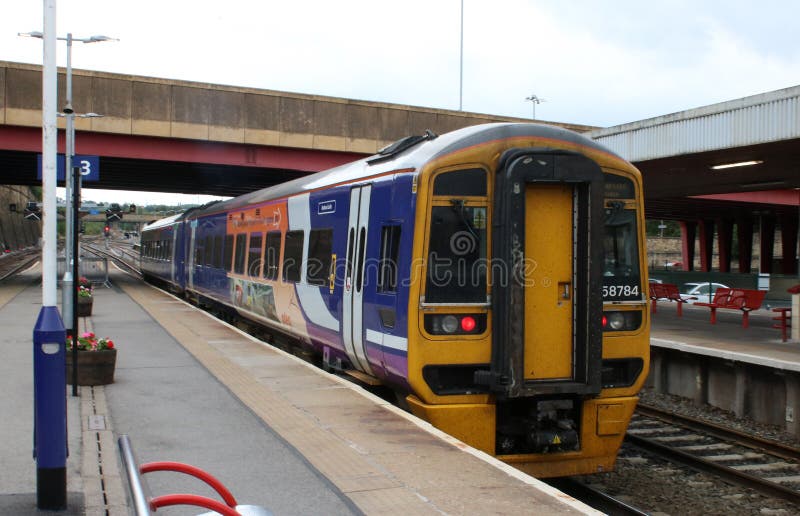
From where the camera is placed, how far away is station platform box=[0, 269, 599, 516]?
18.0 ft

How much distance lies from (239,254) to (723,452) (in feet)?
32.1

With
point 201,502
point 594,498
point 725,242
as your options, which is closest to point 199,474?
point 201,502

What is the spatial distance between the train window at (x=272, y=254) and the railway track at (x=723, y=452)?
237 inches

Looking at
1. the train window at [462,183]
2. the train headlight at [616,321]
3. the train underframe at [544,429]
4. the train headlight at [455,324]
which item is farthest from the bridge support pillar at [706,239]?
the train headlight at [455,324]

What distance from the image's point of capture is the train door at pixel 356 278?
339 inches

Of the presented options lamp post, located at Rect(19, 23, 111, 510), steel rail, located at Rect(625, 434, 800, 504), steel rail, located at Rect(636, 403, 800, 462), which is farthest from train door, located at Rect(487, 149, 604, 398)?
steel rail, located at Rect(636, 403, 800, 462)

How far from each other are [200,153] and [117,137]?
287 cm

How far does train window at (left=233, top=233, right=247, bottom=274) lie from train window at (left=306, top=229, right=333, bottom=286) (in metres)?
4.98

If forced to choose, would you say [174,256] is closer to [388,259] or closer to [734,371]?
[734,371]

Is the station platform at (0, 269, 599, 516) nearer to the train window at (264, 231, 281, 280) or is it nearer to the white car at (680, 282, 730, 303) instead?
the train window at (264, 231, 281, 280)

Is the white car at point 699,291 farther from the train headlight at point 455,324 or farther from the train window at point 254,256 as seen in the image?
the train headlight at point 455,324

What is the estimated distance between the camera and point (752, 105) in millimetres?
13586

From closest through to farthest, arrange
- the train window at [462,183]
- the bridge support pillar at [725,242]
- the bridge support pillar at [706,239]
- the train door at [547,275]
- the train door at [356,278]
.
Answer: the train door at [547,275] < the train window at [462,183] < the train door at [356,278] < the bridge support pillar at [725,242] < the bridge support pillar at [706,239]

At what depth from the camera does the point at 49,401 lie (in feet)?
16.9
